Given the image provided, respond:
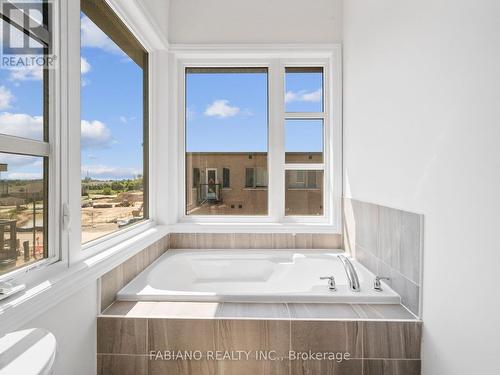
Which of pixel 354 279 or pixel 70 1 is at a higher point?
pixel 70 1

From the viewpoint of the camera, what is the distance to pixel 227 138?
290 cm

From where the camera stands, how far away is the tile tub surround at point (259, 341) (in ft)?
4.98

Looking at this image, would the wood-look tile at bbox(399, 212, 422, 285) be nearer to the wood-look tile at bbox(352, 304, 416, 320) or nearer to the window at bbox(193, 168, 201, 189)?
the wood-look tile at bbox(352, 304, 416, 320)

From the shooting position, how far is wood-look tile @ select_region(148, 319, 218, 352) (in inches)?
60.4

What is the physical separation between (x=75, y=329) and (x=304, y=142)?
7.22 feet

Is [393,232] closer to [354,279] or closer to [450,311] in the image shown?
[354,279]

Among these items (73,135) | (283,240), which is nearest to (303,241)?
(283,240)

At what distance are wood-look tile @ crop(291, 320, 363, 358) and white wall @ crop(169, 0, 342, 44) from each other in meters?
2.27

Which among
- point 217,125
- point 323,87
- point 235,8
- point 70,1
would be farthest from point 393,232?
point 235,8

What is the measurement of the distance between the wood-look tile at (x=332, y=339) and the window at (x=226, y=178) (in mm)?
1622

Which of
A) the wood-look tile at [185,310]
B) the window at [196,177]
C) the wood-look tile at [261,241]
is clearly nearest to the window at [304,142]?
the wood-look tile at [261,241]

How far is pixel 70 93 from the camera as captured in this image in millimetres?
1432

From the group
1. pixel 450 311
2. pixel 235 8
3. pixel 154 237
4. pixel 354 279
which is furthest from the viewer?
pixel 235 8

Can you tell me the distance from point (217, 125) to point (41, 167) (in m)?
1.74
